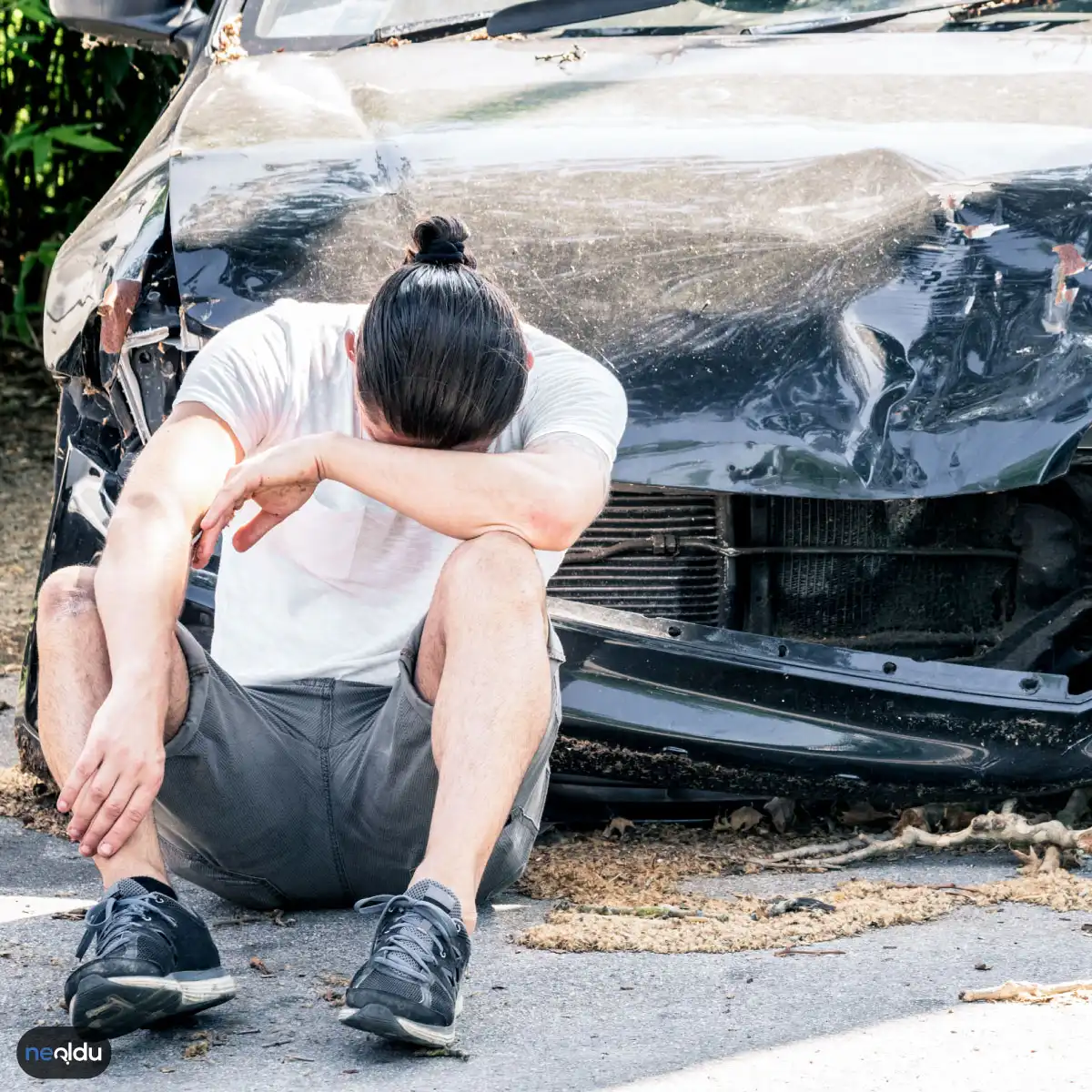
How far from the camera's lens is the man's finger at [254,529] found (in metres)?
2.41

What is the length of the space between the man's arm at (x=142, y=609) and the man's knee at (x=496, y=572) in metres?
0.38

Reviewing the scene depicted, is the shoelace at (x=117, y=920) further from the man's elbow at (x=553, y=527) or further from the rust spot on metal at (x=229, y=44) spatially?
the rust spot on metal at (x=229, y=44)

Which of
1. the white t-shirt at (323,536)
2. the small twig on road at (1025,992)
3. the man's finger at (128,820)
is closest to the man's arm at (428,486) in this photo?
the white t-shirt at (323,536)

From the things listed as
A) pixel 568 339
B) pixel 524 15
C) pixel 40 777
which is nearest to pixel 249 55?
pixel 524 15

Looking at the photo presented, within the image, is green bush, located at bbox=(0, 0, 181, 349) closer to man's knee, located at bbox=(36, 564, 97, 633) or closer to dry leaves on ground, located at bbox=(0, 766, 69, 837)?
dry leaves on ground, located at bbox=(0, 766, 69, 837)

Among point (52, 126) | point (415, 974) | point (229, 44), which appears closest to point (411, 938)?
point (415, 974)

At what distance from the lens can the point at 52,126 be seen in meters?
7.62

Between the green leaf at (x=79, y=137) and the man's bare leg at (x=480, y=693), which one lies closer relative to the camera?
the man's bare leg at (x=480, y=693)

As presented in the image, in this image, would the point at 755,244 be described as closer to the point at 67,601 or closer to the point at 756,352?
the point at 756,352

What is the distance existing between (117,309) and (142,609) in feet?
3.24

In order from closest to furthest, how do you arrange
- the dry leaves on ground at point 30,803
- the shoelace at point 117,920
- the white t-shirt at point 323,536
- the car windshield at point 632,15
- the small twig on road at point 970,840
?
1. the shoelace at point 117,920
2. the white t-shirt at point 323,536
3. the small twig on road at point 970,840
4. the dry leaves on ground at point 30,803
5. the car windshield at point 632,15

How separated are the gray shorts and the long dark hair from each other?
1.04 ft

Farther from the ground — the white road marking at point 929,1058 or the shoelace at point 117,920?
the shoelace at point 117,920

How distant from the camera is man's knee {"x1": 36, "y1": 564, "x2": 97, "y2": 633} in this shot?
224 cm
